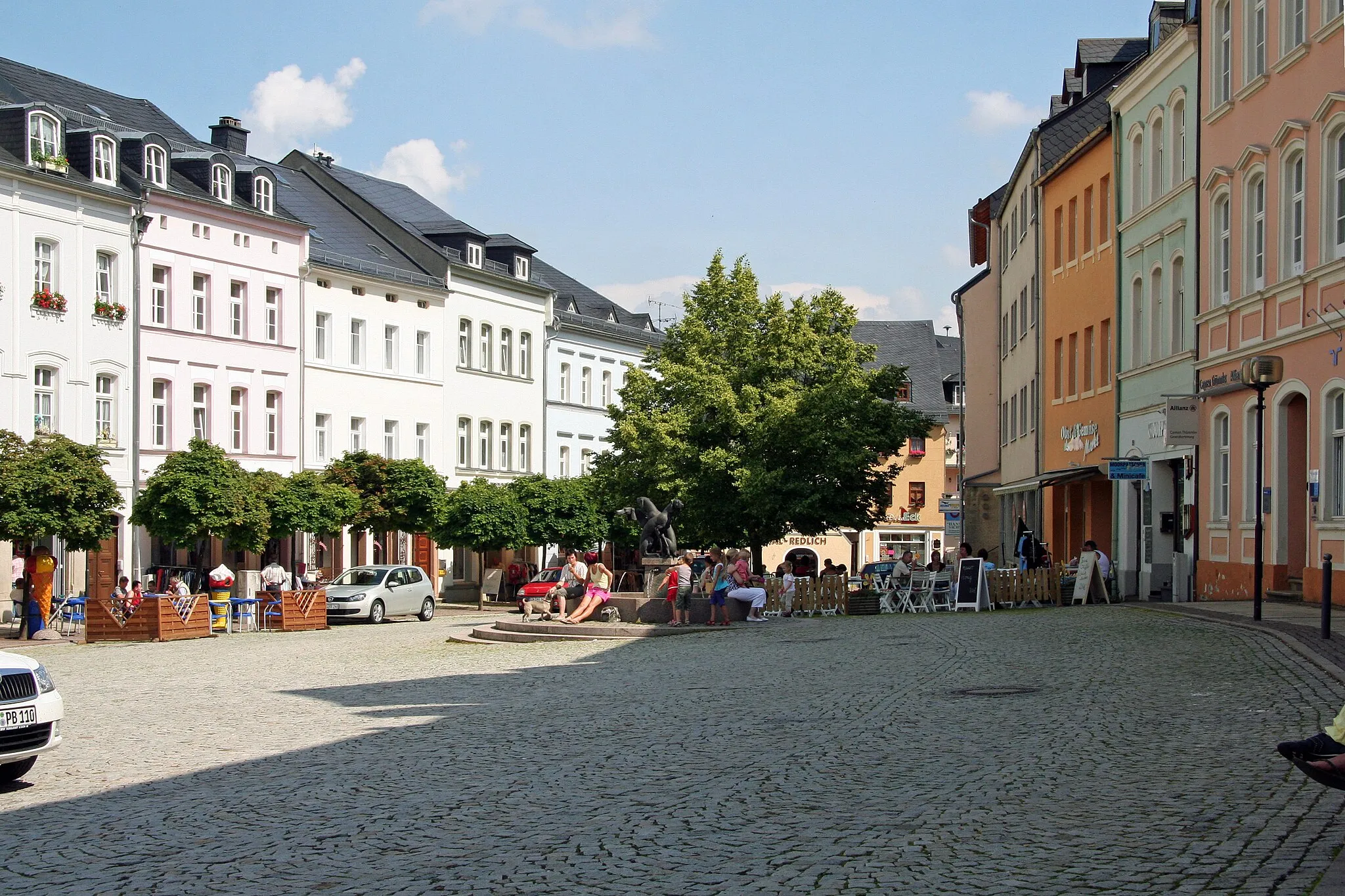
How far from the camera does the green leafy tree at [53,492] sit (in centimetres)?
3378

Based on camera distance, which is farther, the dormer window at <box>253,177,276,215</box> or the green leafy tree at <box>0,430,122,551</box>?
the dormer window at <box>253,177,276,215</box>

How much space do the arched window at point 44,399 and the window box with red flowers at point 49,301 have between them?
1.53 metres

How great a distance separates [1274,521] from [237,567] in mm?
32834

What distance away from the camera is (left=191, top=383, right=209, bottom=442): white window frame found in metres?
48.9

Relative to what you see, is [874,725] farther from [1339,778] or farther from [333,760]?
[1339,778]

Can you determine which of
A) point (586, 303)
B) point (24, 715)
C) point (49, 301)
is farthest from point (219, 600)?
point (586, 303)

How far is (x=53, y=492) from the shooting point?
33969 mm

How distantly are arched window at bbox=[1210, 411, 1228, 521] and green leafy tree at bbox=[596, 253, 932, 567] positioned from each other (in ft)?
59.2

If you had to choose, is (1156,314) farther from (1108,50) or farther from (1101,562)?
(1108,50)

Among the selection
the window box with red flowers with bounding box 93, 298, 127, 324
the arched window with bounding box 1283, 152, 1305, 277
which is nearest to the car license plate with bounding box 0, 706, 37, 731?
the arched window with bounding box 1283, 152, 1305, 277

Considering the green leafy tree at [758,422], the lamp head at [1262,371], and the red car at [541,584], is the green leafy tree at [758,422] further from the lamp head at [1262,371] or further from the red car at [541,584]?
the lamp head at [1262,371]

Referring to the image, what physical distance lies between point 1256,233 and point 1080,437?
1228cm

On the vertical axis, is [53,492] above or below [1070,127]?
below

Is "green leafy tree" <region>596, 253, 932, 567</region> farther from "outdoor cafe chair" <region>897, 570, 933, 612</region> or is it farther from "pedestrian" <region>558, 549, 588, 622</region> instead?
"pedestrian" <region>558, 549, 588, 622</region>
